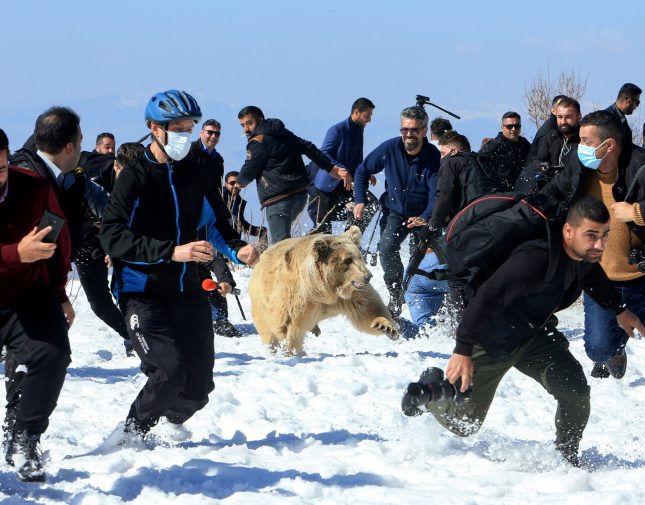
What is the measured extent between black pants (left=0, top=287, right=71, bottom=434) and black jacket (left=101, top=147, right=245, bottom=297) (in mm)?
551

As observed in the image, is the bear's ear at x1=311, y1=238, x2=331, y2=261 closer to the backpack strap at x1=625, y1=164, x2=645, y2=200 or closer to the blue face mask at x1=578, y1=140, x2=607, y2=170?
the blue face mask at x1=578, y1=140, x2=607, y2=170

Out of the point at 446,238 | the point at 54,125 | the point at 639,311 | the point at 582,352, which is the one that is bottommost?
the point at 582,352

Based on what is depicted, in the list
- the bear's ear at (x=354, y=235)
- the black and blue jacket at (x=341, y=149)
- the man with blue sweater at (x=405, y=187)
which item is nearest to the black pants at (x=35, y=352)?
the bear's ear at (x=354, y=235)

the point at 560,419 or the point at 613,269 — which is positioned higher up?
the point at 613,269

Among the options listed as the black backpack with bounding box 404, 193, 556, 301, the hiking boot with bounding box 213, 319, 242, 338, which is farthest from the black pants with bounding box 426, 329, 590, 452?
the hiking boot with bounding box 213, 319, 242, 338

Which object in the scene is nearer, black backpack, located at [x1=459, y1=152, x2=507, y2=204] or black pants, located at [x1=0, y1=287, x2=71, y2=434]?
black pants, located at [x1=0, y1=287, x2=71, y2=434]

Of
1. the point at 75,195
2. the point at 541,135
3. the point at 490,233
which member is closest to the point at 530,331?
the point at 490,233

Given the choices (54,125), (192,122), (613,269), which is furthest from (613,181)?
(54,125)

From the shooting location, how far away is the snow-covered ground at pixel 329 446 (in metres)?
4.53

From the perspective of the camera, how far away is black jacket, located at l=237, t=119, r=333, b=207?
36.4 ft

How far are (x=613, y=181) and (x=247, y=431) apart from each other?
293 centimetres

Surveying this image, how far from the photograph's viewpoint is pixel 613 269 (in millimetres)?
6805

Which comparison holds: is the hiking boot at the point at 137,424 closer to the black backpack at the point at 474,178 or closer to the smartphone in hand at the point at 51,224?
the smartphone in hand at the point at 51,224

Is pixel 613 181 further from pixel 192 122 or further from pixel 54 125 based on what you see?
pixel 54 125
